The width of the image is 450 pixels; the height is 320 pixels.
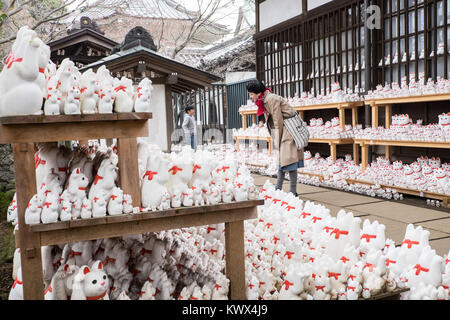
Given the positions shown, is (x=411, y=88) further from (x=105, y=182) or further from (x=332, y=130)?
(x=105, y=182)

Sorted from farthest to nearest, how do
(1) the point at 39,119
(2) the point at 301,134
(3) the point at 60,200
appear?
(2) the point at 301,134 < (3) the point at 60,200 < (1) the point at 39,119

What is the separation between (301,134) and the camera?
18.4 feet

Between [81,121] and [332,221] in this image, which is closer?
[81,121]

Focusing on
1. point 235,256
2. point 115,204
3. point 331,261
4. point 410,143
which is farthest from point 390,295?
point 410,143

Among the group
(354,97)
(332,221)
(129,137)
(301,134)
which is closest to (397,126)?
(354,97)

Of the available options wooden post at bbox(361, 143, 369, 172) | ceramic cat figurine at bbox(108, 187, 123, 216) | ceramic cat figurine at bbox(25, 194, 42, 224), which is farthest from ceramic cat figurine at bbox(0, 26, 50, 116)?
wooden post at bbox(361, 143, 369, 172)

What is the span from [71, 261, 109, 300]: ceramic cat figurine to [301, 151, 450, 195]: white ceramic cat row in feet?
15.4

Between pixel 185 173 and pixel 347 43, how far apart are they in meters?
6.17

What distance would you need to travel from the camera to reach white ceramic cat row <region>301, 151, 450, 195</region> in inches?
214

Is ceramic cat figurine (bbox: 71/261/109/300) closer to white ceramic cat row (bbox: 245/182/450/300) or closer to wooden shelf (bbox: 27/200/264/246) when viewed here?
wooden shelf (bbox: 27/200/264/246)

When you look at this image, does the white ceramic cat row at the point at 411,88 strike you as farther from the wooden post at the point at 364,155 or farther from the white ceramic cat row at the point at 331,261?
the white ceramic cat row at the point at 331,261

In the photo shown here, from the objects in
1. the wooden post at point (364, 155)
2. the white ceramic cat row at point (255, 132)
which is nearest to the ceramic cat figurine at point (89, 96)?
the wooden post at point (364, 155)

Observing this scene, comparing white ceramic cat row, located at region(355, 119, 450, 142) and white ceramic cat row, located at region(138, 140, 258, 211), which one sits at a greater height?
white ceramic cat row, located at region(355, 119, 450, 142)
